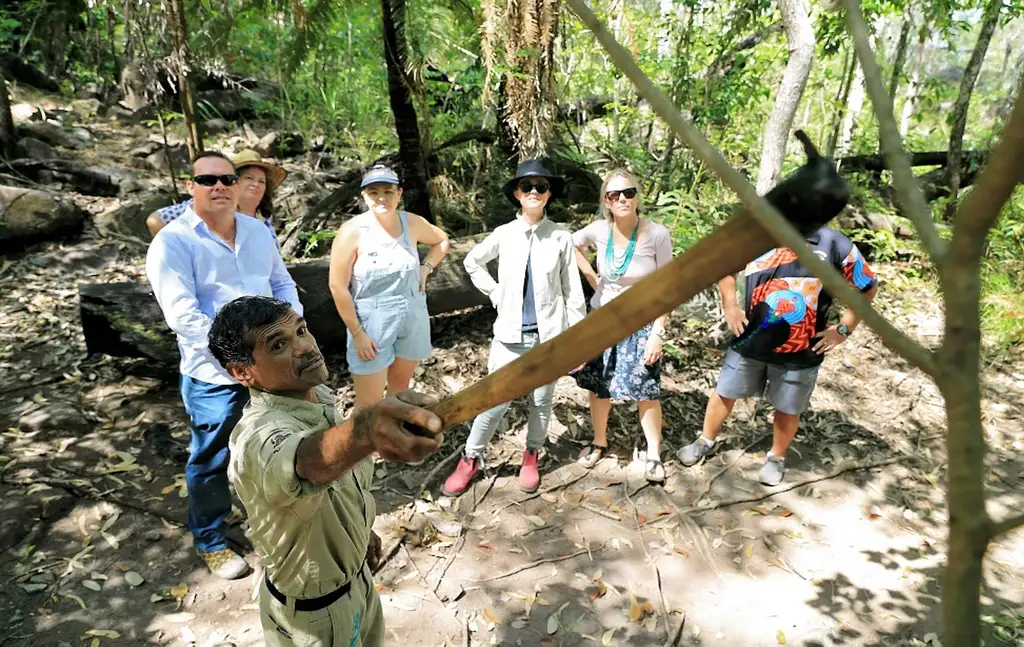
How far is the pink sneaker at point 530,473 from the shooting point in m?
4.29

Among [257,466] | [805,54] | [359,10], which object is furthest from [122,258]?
[805,54]

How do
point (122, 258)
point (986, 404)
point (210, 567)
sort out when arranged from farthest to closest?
point (122, 258) → point (986, 404) → point (210, 567)

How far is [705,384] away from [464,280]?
2509mm

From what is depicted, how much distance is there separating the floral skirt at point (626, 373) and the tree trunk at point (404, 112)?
333 cm

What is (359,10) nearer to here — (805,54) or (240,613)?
(805,54)

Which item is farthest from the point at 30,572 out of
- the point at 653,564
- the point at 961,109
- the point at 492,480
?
the point at 961,109

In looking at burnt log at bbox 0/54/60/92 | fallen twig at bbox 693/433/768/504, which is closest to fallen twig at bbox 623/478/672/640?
fallen twig at bbox 693/433/768/504

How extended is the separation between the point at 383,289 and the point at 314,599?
89.9 inches

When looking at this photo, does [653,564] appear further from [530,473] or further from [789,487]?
[789,487]

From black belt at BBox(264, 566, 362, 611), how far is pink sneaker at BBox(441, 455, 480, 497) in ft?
7.59

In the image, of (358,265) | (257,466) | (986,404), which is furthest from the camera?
(986,404)

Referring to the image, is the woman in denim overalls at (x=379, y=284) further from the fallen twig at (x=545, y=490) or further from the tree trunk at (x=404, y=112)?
the tree trunk at (x=404, y=112)

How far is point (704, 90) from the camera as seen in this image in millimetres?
7801

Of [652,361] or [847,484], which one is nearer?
[652,361]
